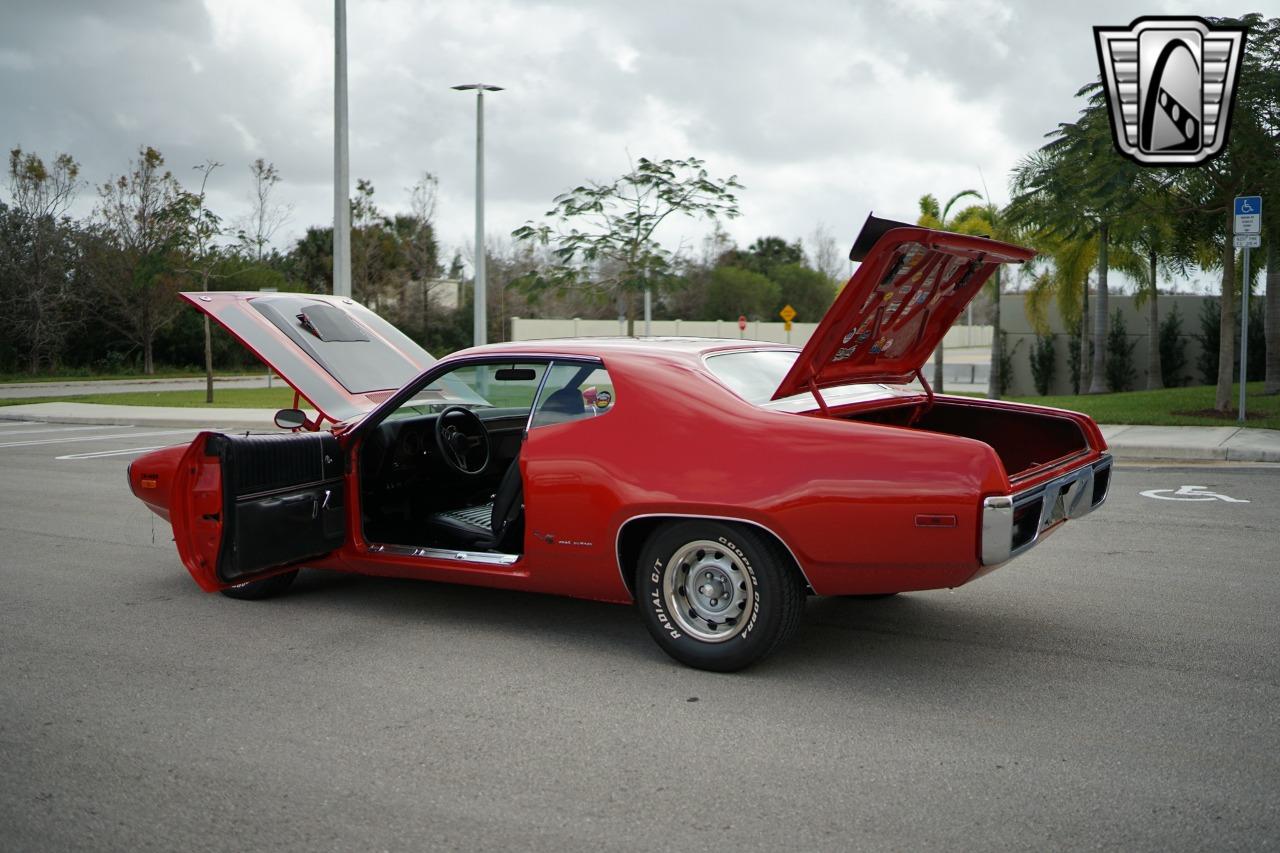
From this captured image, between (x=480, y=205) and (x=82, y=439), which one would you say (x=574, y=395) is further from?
(x=480, y=205)

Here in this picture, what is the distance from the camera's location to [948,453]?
4465mm

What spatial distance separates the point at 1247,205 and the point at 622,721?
13.0 metres

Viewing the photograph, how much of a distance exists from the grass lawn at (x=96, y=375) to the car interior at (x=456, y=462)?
114ft

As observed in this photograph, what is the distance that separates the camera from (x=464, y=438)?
260 inches

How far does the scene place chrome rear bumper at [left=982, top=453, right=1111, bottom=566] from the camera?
172 inches

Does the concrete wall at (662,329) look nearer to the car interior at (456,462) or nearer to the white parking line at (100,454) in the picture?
the white parking line at (100,454)

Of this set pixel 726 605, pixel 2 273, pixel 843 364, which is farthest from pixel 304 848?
pixel 2 273

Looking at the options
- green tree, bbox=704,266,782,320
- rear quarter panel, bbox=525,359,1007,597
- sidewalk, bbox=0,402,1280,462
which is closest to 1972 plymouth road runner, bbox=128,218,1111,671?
rear quarter panel, bbox=525,359,1007,597

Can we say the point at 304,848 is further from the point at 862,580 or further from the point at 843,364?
the point at 843,364

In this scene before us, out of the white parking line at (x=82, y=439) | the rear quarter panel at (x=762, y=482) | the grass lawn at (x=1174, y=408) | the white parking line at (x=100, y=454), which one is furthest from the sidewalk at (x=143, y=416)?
the rear quarter panel at (x=762, y=482)

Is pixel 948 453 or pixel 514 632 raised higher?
pixel 948 453

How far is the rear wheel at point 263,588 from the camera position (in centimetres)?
634

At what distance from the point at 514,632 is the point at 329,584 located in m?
1.64

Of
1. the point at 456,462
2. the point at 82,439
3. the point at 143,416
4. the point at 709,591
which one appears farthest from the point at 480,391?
the point at 143,416
